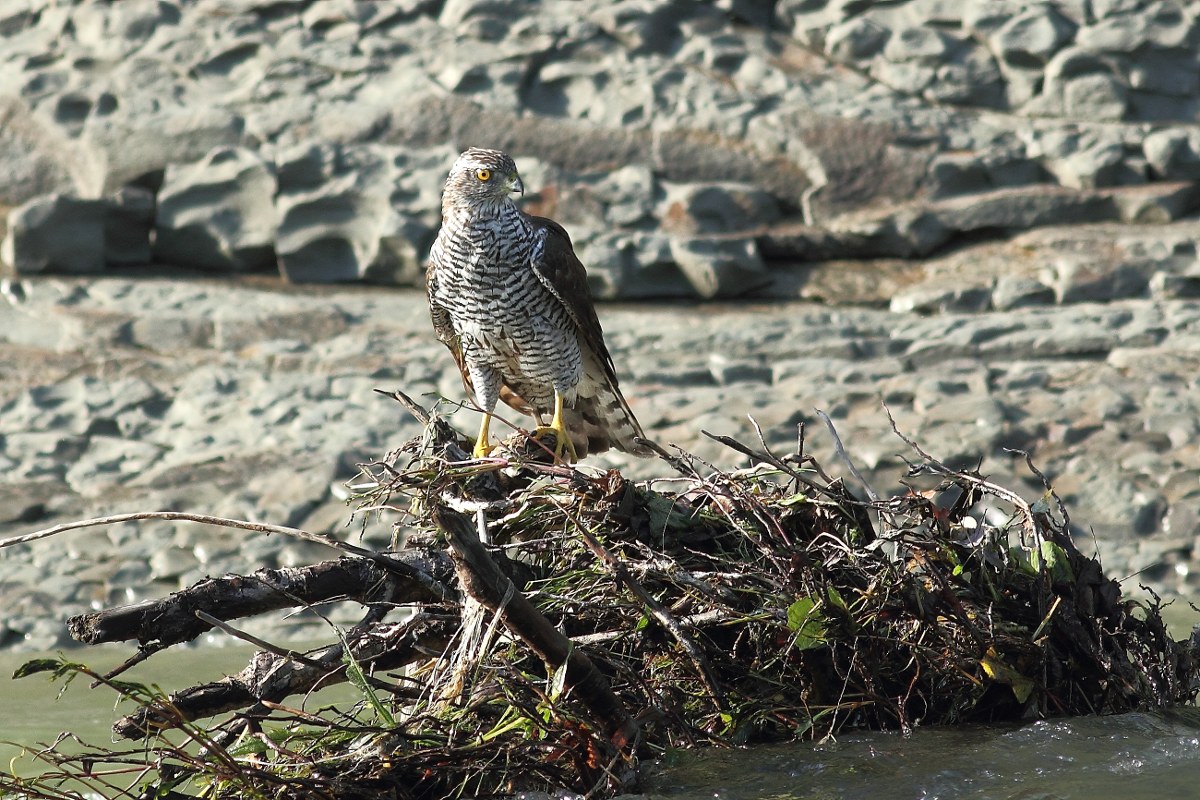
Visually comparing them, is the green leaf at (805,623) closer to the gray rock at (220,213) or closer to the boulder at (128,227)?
the gray rock at (220,213)

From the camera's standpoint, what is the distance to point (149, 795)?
155 inches

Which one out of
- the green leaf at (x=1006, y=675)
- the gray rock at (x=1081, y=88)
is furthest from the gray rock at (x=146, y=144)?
the green leaf at (x=1006, y=675)

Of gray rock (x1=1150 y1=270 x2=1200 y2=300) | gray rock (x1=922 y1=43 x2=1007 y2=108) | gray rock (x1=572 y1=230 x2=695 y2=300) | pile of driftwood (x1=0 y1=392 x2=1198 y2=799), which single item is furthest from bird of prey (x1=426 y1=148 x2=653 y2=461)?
gray rock (x1=922 y1=43 x2=1007 y2=108)

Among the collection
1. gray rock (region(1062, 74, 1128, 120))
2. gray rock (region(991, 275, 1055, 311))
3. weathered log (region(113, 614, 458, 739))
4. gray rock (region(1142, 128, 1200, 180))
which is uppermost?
gray rock (region(1062, 74, 1128, 120))

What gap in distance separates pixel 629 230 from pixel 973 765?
22.1ft

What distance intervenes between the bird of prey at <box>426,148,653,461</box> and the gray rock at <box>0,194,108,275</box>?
17.8 ft

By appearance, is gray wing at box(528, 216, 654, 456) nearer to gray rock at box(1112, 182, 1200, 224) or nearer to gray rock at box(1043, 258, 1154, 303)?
gray rock at box(1043, 258, 1154, 303)

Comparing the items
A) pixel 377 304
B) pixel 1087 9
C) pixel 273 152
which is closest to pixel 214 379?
pixel 377 304

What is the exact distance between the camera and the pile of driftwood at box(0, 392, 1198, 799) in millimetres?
4004

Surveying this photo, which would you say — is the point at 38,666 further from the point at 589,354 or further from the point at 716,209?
the point at 716,209

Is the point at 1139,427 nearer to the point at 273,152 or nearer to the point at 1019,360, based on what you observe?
the point at 1019,360

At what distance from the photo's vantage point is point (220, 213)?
1109cm

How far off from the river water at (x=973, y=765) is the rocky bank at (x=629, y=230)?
3.95 metres

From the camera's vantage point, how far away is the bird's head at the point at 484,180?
6.14 metres
